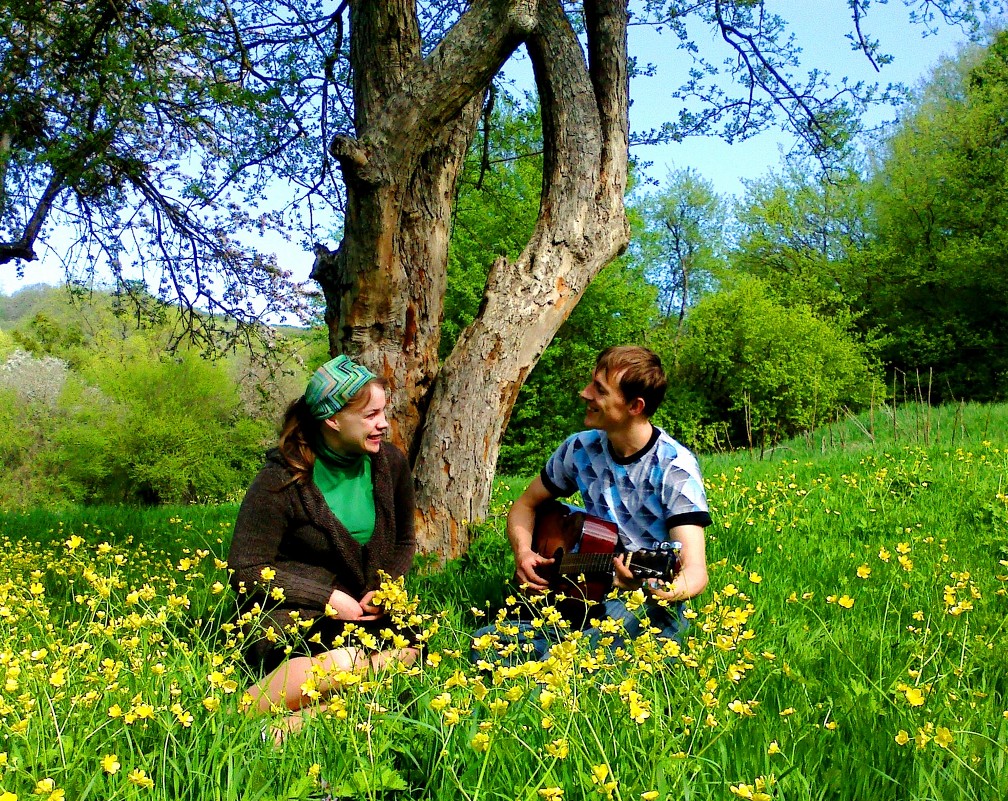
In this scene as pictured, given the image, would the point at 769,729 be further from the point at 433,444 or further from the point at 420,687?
the point at 433,444

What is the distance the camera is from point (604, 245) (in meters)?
→ 5.46

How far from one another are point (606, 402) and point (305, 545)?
4.79 feet

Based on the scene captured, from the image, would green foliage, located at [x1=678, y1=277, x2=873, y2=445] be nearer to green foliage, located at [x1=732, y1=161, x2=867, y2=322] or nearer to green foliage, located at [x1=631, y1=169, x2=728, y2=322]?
green foliage, located at [x1=732, y1=161, x2=867, y2=322]

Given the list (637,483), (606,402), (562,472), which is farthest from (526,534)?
(606,402)

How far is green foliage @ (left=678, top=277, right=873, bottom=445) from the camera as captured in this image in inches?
1078

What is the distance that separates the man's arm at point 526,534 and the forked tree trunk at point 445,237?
102cm

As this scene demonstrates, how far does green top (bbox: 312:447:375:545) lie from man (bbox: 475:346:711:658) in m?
0.74

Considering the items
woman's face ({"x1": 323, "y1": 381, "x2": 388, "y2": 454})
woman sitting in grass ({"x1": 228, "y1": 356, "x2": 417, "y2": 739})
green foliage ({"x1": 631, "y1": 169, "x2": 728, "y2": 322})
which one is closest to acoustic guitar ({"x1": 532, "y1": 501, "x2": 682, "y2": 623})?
woman sitting in grass ({"x1": 228, "y1": 356, "x2": 417, "y2": 739})

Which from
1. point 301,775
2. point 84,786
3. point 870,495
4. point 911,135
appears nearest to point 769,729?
point 301,775

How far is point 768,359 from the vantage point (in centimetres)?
2809

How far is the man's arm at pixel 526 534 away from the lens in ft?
12.3

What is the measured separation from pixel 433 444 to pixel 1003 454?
21.0 feet

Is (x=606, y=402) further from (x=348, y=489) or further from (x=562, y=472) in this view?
(x=348, y=489)

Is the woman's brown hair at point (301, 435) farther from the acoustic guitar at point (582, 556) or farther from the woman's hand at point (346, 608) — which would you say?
the acoustic guitar at point (582, 556)
